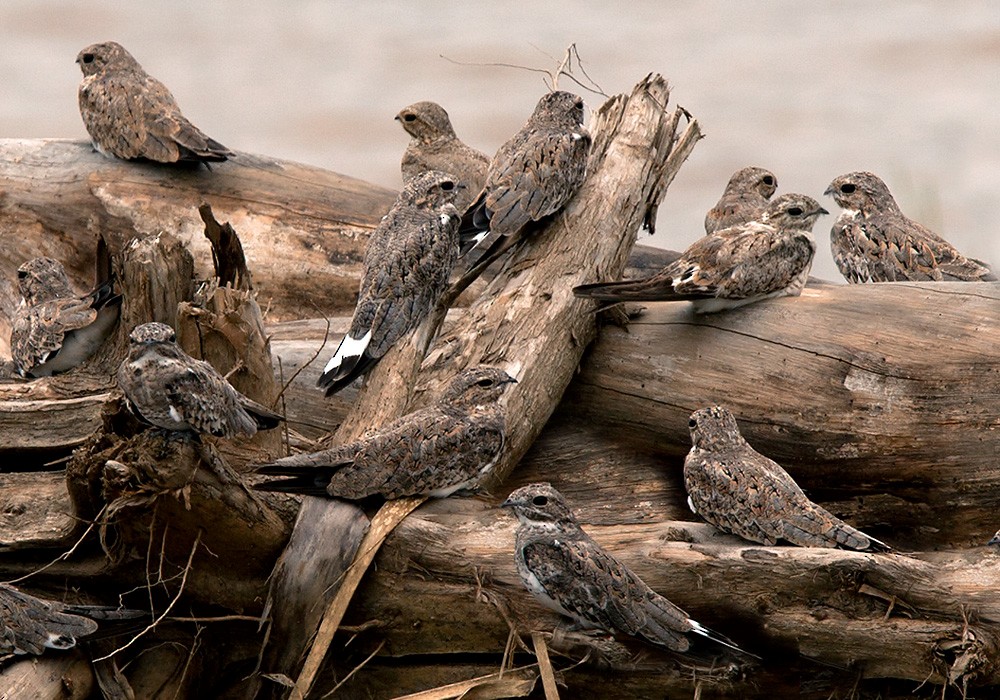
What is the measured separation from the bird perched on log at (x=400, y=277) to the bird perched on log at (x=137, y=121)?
234 cm

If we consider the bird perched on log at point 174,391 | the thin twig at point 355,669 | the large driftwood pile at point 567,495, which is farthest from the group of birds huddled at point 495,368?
the thin twig at point 355,669

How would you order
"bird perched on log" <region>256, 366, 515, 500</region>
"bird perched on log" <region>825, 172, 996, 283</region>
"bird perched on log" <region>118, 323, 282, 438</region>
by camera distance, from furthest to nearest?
"bird perched on log" <region>825, 172, 996, 283</region>, "bird perched on log" <region>256, 366, 515, 500</region>, "bird perched on log" <region>118, 323, 282, 438</region>

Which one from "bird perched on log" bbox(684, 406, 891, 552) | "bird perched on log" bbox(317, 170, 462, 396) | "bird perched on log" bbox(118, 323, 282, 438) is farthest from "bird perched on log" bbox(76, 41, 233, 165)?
"bird perched on log" bbox(684, 406, 891, 552)

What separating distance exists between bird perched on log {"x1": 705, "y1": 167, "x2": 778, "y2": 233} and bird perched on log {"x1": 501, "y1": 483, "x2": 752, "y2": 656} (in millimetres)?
3764

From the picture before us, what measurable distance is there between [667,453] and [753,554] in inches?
53.0

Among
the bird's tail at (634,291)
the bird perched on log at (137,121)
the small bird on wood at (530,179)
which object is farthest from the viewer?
the bird perched on log at (137,121)

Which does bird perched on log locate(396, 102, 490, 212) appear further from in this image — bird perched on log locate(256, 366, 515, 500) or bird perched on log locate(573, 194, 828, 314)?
bird perched on log locate(256, 366, 515, 500)

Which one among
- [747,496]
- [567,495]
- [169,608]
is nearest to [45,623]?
[169,608]

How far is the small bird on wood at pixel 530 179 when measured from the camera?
6809 mm

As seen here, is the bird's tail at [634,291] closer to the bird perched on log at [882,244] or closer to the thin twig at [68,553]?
the bird perched on log at [882,244]

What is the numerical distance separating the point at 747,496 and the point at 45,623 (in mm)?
3086

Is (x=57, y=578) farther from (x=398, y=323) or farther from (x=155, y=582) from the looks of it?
(x=398, y=323)

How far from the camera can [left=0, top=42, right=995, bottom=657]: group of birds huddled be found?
508 centimetres

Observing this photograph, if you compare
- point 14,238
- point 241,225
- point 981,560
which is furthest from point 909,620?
point 14,238
